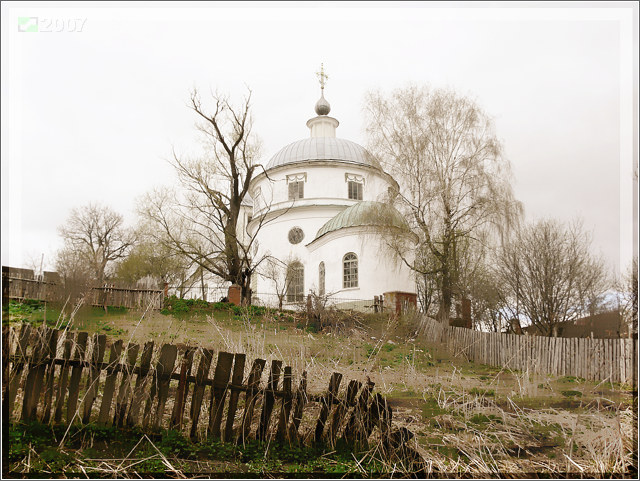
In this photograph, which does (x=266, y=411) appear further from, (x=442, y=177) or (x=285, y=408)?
(x=442, y=177)

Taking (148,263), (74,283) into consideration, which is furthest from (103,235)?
(74,283)

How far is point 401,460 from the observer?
444 cm

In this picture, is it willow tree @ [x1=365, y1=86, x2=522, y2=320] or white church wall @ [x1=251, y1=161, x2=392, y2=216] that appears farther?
white church wall @ [x1=251, y1=161, x2=392, y2=216]

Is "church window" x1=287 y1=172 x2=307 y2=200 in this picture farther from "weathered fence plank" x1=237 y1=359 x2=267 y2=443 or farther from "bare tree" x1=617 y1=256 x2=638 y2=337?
"weathered fence plank" x1=237 y1=359 x2=267 y2=443

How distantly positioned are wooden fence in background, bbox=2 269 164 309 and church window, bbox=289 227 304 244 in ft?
41.8

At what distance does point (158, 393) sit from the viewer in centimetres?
455

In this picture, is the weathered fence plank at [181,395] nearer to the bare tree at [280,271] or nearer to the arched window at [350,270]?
the arched window at [350,270]

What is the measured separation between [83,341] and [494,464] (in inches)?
161

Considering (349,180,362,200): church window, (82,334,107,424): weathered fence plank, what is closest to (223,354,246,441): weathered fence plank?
(82,334,107,424): weathered fence plank

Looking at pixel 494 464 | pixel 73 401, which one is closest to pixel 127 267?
pixel 73 401

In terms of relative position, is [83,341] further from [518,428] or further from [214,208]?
[214,208]

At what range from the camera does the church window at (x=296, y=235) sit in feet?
89.7

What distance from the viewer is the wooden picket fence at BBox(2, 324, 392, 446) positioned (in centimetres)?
453

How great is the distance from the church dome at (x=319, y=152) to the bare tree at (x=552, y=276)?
13.1 m
